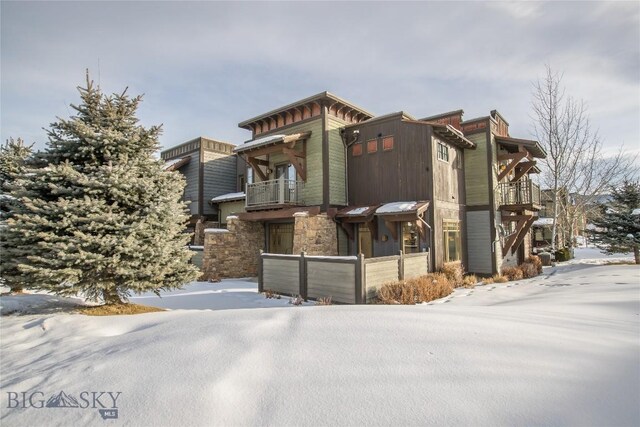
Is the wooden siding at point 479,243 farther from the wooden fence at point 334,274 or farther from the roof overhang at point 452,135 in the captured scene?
the wooden fence at point 334,274

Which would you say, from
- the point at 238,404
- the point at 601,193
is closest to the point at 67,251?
the point at 238,404

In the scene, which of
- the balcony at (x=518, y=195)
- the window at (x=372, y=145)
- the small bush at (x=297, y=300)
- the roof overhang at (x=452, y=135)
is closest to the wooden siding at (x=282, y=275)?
the small bush at (x=297, y=300)

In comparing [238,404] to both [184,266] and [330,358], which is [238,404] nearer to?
[330,358]

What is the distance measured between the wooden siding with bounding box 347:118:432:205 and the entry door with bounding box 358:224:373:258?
1.29 meters

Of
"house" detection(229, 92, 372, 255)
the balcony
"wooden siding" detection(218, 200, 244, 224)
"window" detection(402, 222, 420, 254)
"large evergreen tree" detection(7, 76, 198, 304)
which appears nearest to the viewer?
"large evergreen tree" detection(7, 76, 198, 304)

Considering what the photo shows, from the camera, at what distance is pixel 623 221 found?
750 inches

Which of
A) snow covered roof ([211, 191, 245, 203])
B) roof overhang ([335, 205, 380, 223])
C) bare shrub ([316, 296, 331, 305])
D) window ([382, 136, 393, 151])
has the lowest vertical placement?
bare shrub ([316, 296, 331, 305])

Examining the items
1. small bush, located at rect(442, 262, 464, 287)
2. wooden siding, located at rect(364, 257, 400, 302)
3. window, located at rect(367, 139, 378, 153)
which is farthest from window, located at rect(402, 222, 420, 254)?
window, located at rect(367, 139, 378, 153)

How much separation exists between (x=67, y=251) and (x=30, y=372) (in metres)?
3.48

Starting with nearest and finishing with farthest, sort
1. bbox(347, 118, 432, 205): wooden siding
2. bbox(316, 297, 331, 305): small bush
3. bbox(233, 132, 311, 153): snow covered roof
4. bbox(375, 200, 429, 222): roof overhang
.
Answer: bbox(316, 297, 331, 305): small bush < bbox(375, 200, 429, 222): roof overhang < bbox(347, 118, 432, 205): wooden siding < bbox(233, 132, 311, 153): snow covered roof

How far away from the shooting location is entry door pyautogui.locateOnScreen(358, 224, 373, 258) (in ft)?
51.0

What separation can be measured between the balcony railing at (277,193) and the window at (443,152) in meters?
6.80

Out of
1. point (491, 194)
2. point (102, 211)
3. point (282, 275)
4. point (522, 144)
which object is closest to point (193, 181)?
point (282, 275)

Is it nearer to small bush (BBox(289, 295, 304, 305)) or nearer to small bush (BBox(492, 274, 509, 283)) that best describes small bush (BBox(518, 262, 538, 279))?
small bush (BBox(492, 274, 509, 283))
